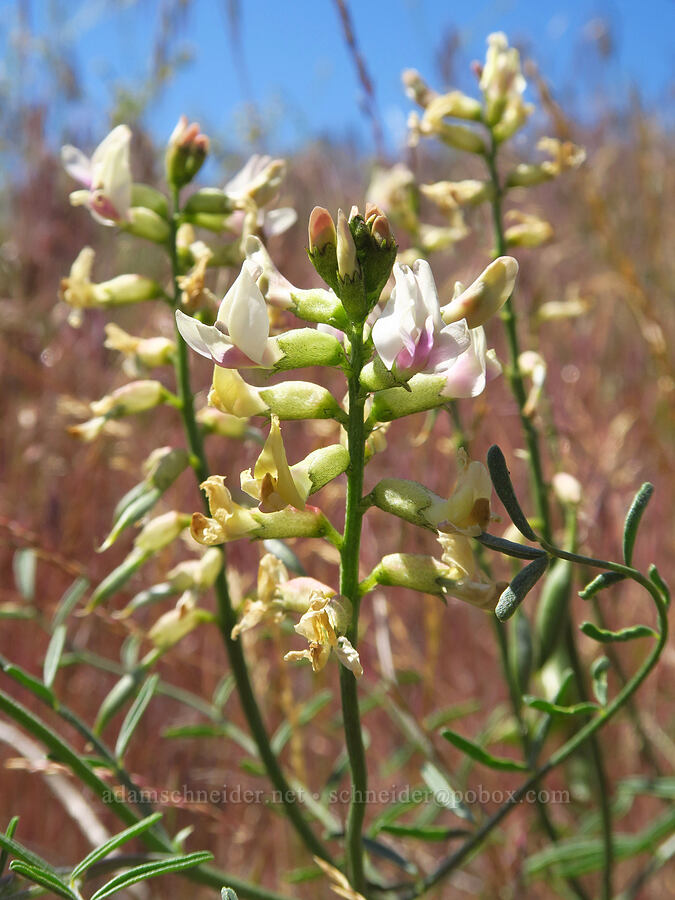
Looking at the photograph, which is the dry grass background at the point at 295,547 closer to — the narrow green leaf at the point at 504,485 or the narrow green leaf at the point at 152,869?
the narrow green leaf at the point at 152,869

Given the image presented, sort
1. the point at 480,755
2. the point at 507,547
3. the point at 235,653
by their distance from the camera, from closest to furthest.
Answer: the point at 507,547 < the point at 480,755 < the point at 235,653

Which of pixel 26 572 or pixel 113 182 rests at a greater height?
pixel 113 182

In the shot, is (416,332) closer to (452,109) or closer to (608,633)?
(608,633)

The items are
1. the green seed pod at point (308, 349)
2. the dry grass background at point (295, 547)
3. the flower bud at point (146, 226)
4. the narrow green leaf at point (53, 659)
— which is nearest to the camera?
the green seed pod at point (308, 349)

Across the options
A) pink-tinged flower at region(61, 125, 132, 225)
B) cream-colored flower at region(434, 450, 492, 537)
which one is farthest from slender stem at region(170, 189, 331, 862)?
cream-colored flower at region(434, 450, 492, 537)

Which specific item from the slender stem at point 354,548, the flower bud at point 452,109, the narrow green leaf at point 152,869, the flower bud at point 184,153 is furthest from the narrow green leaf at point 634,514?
the flower bud at point 452,109

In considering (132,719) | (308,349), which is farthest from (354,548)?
(132,719)

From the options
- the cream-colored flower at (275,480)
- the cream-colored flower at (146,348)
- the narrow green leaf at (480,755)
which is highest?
the cream-colored flower at (146,348)
